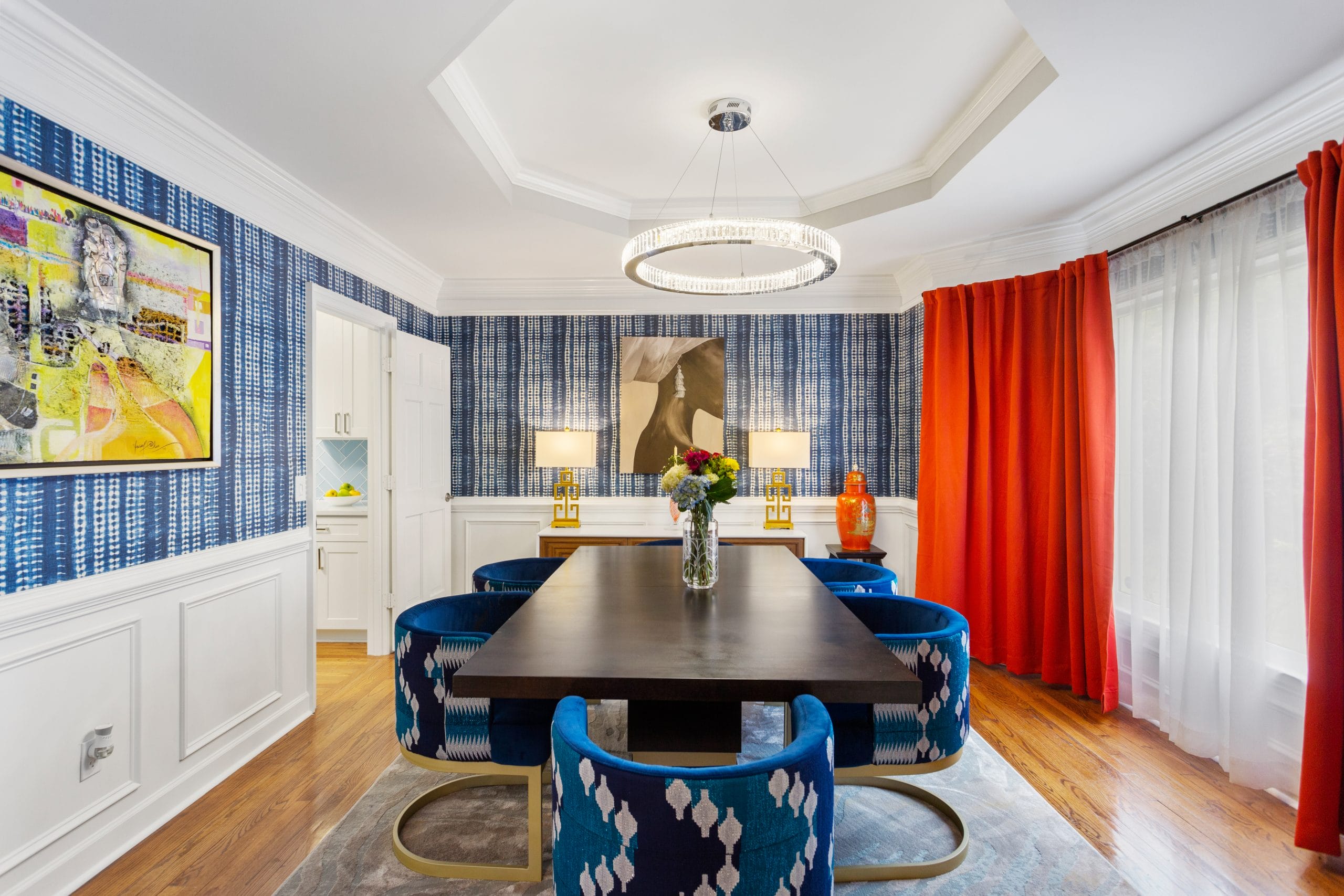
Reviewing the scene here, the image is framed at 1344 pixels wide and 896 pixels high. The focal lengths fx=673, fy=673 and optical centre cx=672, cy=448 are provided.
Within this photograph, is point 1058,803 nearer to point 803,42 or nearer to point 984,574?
point 984,574

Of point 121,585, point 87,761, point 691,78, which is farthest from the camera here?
point 691,78

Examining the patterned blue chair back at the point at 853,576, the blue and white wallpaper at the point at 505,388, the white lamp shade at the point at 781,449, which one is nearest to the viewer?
the blue and white wallpaper at the point at 505,388

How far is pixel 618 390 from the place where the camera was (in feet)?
17.1

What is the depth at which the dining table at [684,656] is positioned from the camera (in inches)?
59.9

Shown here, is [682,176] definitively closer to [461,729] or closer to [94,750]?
[461,729]

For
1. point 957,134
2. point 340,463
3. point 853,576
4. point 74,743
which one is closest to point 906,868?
point 853,576

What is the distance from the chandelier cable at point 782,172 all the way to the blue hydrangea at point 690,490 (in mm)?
1611

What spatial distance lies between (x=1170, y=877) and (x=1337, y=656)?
0.87 metres

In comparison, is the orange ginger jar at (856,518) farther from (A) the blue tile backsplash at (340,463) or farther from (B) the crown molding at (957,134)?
Answer: (A) the blue tile backsplash at (340,463)

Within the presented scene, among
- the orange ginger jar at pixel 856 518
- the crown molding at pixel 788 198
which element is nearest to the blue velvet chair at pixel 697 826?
the crown molding at pixel 788 198

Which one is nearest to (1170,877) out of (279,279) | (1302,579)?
(1302,579)

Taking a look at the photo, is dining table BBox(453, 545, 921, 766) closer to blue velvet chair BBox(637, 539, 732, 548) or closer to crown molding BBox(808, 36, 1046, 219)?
blue velvet chair BBox(637, 539, 732, 548)

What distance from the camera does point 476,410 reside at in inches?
206

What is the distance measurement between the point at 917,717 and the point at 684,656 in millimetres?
Answer: 815
